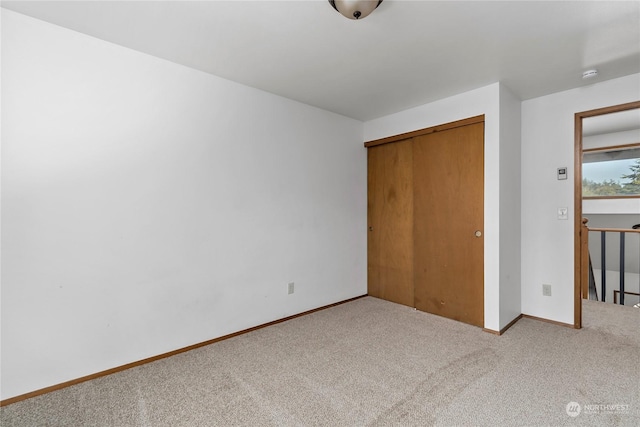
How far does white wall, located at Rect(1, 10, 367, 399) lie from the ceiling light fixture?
140cm

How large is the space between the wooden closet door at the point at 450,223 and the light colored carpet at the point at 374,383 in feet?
1.26

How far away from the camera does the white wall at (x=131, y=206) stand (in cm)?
179

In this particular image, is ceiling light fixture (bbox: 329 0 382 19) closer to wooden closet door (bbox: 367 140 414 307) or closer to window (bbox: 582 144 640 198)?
wooden closet door (bbox: 367 140 414 307)

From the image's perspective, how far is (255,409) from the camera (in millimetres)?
1702

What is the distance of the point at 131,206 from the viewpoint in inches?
84.8

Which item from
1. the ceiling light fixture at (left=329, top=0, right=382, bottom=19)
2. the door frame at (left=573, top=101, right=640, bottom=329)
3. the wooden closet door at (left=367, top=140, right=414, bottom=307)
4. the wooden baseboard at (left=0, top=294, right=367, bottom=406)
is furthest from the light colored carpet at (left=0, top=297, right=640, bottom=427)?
A: the ceiling light fixture at (left=329, top=0, right=382, bottom=19)

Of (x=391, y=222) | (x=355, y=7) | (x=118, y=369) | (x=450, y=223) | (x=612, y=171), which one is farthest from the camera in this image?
(x=612, y=171)

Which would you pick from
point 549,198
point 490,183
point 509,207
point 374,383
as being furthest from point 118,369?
point 549,198

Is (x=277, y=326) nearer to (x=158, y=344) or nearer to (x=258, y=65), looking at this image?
(x=158, y=344)

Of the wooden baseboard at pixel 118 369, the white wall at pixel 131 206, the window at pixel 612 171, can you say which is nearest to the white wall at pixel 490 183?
the white wall at pixel 131 206

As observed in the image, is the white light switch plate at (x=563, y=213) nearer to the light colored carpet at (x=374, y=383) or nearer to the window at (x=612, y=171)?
the light colored carpet at (x=374, y=383)

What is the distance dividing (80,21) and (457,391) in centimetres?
329

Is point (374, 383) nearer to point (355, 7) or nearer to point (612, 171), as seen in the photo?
point (355, 7)

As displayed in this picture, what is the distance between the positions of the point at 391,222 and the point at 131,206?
8.97ft
